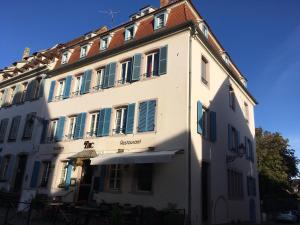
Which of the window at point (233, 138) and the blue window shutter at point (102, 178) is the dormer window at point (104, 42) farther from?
the window at point (233, 138)

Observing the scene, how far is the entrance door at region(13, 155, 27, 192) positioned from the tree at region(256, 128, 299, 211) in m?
24.4

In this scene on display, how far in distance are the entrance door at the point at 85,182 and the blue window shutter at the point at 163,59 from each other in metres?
6.47

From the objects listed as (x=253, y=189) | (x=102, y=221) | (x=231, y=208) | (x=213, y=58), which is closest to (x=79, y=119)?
(x=102, y=221)

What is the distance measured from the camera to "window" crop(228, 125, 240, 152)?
691 inches

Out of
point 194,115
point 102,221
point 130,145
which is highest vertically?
point 194,115

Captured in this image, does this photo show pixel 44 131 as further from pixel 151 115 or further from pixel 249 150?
pixel 249 150

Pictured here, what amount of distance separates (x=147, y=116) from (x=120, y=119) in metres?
2.07

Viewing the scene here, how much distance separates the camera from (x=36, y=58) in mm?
23359

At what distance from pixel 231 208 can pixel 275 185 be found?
19906 mm

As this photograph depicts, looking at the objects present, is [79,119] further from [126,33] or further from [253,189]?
[253,189]

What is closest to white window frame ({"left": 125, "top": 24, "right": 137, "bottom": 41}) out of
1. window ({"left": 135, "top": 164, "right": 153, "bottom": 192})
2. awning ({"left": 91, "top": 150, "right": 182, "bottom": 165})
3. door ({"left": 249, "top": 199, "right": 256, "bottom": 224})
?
awning ({"left": 91, "top": 150, "right": 182, "bottom": 165})

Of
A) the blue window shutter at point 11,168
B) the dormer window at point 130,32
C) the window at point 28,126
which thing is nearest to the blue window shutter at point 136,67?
the dormer window at point 130,32

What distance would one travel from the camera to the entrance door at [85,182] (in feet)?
51.2

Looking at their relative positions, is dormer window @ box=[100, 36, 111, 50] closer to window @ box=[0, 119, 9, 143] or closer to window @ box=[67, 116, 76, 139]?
window @ box=[67, 116, 76, 139]
